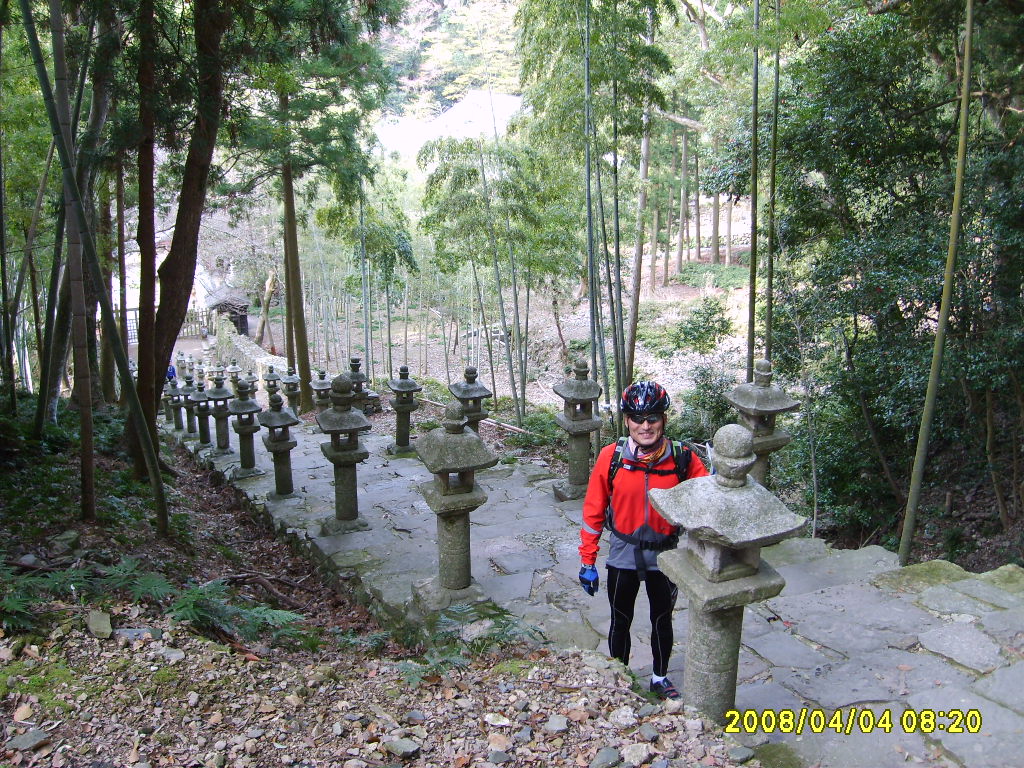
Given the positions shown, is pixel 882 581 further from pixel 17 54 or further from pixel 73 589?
pixel 17 54

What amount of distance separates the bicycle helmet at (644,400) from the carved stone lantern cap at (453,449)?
0.94 m

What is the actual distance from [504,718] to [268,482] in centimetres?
500

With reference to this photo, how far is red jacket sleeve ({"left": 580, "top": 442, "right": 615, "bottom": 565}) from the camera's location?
8.32ft

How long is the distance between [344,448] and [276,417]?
3.47 feet

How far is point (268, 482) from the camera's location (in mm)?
6590

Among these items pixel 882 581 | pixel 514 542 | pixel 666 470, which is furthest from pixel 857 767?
pixel 514 542

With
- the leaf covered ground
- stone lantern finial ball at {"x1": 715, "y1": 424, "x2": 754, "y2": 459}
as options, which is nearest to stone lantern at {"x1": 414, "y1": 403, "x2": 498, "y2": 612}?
the leaf covered ground

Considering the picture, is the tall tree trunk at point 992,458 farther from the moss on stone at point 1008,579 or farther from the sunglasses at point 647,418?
the sunglasses at point 647,418

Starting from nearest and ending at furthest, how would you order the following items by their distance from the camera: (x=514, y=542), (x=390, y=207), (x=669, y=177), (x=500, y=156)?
(x=514, y=542) → (x=500, y=156) → (x=390, y=207) → (x=669, y=177)

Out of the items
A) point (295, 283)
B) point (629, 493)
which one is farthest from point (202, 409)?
point (629, 493)

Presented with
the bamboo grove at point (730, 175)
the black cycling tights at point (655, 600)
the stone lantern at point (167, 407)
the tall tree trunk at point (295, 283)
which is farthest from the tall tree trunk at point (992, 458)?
the stone lantern at point (167, 407)

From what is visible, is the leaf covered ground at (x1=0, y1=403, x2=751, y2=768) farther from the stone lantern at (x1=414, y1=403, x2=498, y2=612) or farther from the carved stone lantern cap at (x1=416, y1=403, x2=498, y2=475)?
the carved stone lantern cap at (x1=416, y1=403, x2=498, y2=475)

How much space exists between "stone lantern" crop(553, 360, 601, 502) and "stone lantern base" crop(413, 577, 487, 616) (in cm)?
199

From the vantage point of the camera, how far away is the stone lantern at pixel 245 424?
642cm
